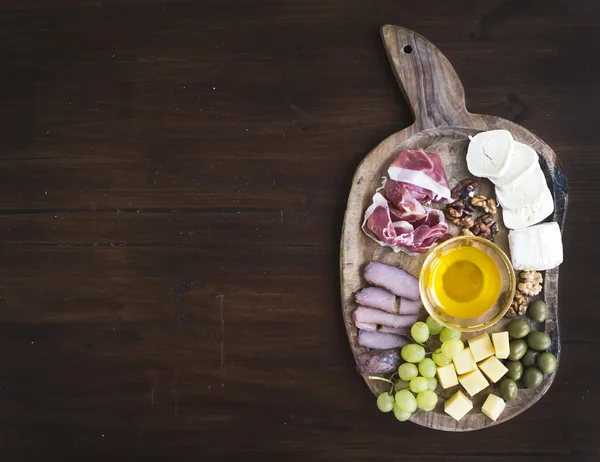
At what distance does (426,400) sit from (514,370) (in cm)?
21

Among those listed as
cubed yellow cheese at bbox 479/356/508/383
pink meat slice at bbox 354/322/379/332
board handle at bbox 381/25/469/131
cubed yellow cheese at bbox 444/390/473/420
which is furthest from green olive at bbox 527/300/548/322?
board handle at bbox 381/25/469/131

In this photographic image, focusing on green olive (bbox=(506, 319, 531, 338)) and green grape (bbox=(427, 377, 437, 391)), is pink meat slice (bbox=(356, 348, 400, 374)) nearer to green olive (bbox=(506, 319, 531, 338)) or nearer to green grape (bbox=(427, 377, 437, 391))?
green grape (bbox=(427, 377, 437, 391))

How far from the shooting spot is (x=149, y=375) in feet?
4.68

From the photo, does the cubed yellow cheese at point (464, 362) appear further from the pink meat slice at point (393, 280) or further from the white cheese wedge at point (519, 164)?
the white cheese wedge at point (519, 164)

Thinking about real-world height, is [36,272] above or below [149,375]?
above

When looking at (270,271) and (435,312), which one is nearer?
(435,312)

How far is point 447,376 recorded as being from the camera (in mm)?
1308

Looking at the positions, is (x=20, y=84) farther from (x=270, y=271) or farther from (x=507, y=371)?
(x=507, y=371)

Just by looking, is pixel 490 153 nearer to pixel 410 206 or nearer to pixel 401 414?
pixel 410 206

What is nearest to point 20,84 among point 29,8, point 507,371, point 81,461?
point 29,8

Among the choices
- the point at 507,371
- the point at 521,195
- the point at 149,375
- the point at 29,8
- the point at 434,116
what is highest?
the point at 29,8

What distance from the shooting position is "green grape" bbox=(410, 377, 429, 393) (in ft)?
4.21

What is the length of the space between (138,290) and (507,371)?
88 centimetres

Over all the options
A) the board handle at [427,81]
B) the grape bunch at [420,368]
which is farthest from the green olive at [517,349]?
the board handle at [427,81]
